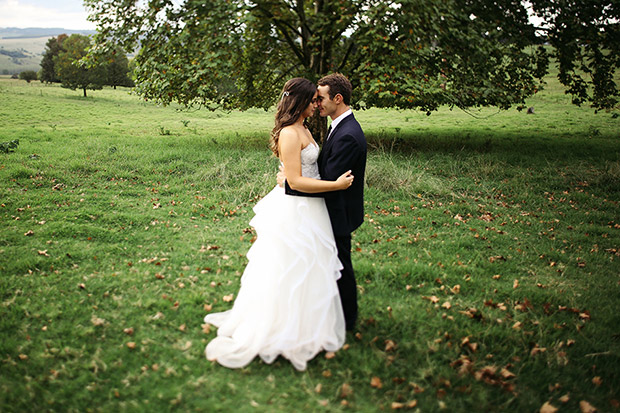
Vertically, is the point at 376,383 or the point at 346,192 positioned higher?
the point at 346,192

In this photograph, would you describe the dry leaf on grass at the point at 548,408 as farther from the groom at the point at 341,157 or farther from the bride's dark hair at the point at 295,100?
the bride's dark hair at the point at 295,100

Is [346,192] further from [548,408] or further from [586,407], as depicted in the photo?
Answer: [586,407]

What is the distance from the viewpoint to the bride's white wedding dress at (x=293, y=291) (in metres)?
4.14

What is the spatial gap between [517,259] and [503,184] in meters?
5.19

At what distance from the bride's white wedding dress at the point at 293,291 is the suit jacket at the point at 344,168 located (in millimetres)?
108

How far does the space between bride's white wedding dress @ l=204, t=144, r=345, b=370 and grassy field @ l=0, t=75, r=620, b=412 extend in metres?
0.21

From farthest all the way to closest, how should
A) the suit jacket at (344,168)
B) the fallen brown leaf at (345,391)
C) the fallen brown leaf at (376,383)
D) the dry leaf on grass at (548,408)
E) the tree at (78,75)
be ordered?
the tree at (78,75)
the suit jacket at (344,168)
the fallen brown leaf at (376,383)
the fallen brown leaf at (345,391)
the dry leaf on grass at (548,408)

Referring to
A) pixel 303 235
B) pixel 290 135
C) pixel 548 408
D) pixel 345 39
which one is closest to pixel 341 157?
pixel 290 135

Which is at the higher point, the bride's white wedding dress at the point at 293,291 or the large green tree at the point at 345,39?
the large green tree at the point at 345,39

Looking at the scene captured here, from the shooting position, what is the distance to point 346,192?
4289 millimetres

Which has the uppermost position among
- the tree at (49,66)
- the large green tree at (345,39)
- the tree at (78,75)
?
the tree at (49,66)

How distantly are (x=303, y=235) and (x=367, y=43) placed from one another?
11134mm

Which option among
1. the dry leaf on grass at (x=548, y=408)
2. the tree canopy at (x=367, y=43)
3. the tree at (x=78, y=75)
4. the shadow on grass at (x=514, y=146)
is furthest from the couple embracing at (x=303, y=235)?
the tree at (x=78, y=75)

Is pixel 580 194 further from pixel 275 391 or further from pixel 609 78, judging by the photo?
pixel 275 391
